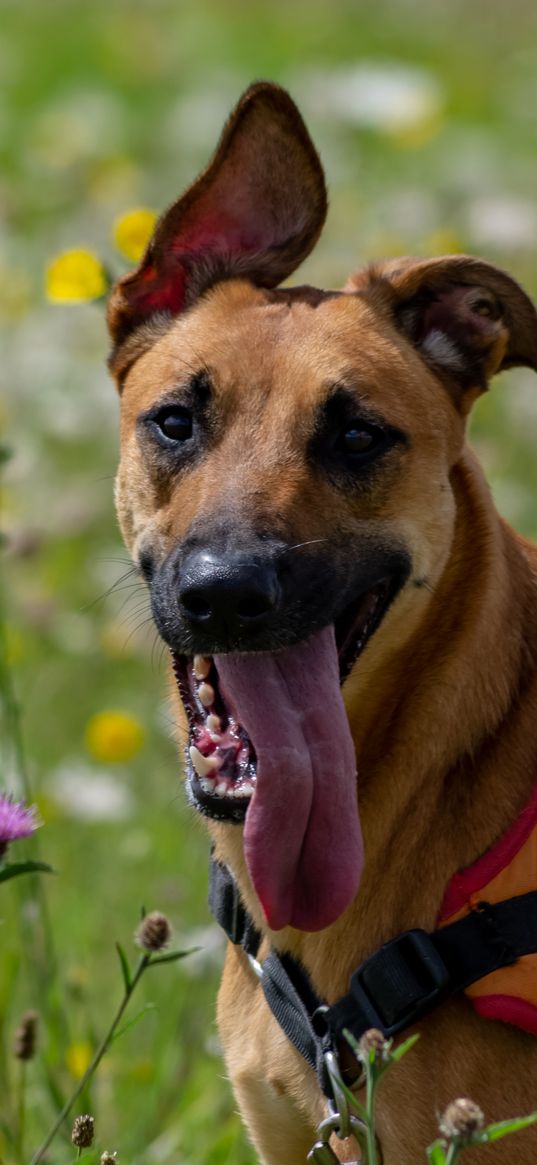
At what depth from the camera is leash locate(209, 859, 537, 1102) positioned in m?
2.82

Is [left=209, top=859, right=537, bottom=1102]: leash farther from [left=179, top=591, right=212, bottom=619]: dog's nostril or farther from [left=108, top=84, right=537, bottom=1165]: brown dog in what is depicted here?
[left=179, top=591, right=212, bottom=619]: dog's nostril

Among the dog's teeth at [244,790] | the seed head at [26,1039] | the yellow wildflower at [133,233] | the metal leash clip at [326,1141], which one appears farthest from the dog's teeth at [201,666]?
the yellow wildflower at [133,233]

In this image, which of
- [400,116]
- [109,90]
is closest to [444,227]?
[400,116]

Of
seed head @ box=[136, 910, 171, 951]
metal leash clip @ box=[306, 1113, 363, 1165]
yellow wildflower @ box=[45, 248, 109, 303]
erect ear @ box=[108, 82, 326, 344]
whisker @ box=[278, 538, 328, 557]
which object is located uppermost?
yellow wildflower @ box=[45, 248, 109, 303]

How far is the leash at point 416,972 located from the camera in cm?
282

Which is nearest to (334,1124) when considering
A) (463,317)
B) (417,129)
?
(463,317)

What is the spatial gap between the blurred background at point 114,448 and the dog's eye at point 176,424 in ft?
1.54

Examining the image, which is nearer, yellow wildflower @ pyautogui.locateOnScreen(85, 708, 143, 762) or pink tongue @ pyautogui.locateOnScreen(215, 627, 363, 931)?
pink tongue @ pyautogui.locateOnScreen(215, 627, 363, 931)

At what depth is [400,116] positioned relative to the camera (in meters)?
8.93

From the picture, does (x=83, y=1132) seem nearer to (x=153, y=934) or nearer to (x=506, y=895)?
(x=153, y=934)

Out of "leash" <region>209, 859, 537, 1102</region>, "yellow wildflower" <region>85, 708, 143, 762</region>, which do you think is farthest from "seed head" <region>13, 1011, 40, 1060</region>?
"yellow wildflower" <region>85, 708, 143, 762</region>

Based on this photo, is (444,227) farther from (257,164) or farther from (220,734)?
(220,734)

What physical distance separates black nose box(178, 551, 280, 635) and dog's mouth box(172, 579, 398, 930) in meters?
0.19

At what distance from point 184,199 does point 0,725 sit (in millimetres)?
1896
